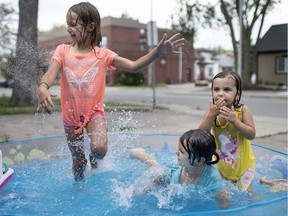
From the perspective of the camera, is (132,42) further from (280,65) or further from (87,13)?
(87,13)

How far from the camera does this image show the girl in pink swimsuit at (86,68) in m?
2.57

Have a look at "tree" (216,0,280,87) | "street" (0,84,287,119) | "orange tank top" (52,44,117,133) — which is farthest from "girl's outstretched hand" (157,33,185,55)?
"tree" (216,0,280,87)

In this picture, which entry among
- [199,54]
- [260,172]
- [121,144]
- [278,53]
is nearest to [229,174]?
[260,172]

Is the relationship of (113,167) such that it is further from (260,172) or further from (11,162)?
(260,172)

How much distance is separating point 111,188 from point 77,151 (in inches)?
17.2

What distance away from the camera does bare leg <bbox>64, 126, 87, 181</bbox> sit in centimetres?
274

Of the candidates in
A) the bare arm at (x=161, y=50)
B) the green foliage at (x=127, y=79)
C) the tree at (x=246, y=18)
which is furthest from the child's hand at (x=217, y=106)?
the green foliage at (x=127, y=79)

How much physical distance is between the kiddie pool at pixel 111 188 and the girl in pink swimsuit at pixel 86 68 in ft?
0.95

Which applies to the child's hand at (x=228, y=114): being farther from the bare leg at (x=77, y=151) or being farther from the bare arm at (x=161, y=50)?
the bare leg at (x=77, y=151)

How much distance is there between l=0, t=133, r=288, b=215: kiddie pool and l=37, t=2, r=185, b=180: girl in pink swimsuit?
0.95ft

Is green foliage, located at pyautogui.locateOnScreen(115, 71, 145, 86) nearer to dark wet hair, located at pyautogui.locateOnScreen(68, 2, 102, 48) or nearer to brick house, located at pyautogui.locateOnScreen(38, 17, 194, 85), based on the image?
brick house, located at pyautogui.locateOnScreen(38, 17, 194, 85)

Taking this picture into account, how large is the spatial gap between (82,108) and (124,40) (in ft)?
101

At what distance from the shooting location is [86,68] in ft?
8.75

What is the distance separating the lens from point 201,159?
86.1 inches
